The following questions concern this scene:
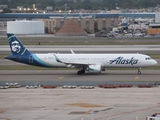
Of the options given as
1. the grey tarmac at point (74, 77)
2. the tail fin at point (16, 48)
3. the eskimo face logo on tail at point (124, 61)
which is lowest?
the grey tarmac at point (74, 77)

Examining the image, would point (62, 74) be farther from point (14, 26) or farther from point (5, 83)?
point (14, 26)

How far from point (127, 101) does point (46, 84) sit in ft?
47.6

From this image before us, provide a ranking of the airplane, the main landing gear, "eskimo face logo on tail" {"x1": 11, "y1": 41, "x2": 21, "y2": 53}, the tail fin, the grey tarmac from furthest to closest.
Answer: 1. "eskimo face logo on tail" {"x1": 11, "y1": 41, "x2": 21, "y2": 53}
2. the tail fin
3. the main landing gear
4. the airplane
5. the grey tarmac

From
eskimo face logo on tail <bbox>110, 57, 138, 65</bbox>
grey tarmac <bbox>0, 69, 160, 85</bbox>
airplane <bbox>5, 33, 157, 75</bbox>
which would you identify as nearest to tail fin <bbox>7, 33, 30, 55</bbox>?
airplane <bbox>5, 33, 157, 75</bbox>

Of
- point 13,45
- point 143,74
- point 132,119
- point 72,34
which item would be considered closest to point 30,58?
point 13,45

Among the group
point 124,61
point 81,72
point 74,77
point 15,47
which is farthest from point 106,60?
point 15,47

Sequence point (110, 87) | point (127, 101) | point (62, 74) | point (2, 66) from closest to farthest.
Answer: point (127, 101) → point (110, 87) → point (62, 74) → point (2, 66)

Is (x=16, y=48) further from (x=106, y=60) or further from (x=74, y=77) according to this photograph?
(x=106, y=60)

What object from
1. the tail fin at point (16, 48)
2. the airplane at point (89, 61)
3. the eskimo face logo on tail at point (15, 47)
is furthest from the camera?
the eskimo face logo on tail at point (15, 47)

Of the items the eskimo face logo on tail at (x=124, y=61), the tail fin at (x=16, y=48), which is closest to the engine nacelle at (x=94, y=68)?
the eskimo face logo on tail at (x=124, y=61)

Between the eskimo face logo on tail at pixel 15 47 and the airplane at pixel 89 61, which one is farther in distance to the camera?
the eskimo face logo on tail at pixel 15 47

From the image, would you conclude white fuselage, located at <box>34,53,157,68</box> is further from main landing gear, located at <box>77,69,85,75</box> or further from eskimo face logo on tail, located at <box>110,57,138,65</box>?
Result: main landing gear, located at <box>77,69,85,75</box>

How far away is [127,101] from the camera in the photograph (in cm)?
5194

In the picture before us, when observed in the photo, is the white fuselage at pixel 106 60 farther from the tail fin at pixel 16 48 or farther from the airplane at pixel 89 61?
the tail fin at pixel 16 48
